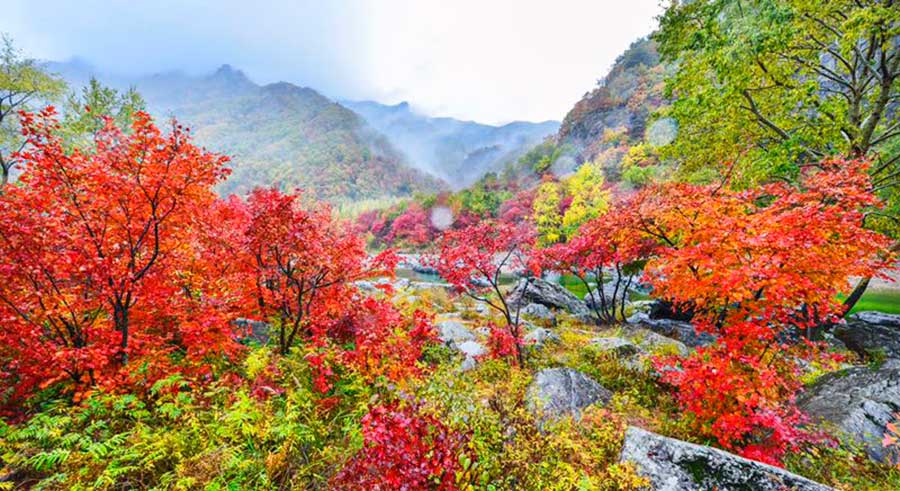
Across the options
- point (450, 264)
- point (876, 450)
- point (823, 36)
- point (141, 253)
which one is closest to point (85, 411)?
point (141, 253)

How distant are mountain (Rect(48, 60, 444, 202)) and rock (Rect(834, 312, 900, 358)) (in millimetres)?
58904

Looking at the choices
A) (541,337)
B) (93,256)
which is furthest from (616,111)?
(93,256)

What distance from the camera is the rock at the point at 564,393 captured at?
4.03 m

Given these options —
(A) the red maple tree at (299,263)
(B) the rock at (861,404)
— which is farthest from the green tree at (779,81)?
(A) the red maple tree at (299,263)

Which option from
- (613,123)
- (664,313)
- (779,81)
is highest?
(613,123)

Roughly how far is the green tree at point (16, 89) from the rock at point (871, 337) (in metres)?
28.1

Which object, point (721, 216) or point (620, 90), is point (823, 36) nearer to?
point (721, 216)

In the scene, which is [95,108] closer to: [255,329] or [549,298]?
[255,329]

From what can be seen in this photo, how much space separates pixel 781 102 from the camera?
7.34m

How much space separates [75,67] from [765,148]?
235 m

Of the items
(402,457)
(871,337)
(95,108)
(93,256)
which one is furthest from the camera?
(95,108)

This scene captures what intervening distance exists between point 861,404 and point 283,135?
402 ft

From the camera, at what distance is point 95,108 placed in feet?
48.8

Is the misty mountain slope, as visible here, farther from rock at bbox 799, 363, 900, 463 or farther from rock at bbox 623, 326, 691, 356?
rock at bbox 799, 363, 900, 463
